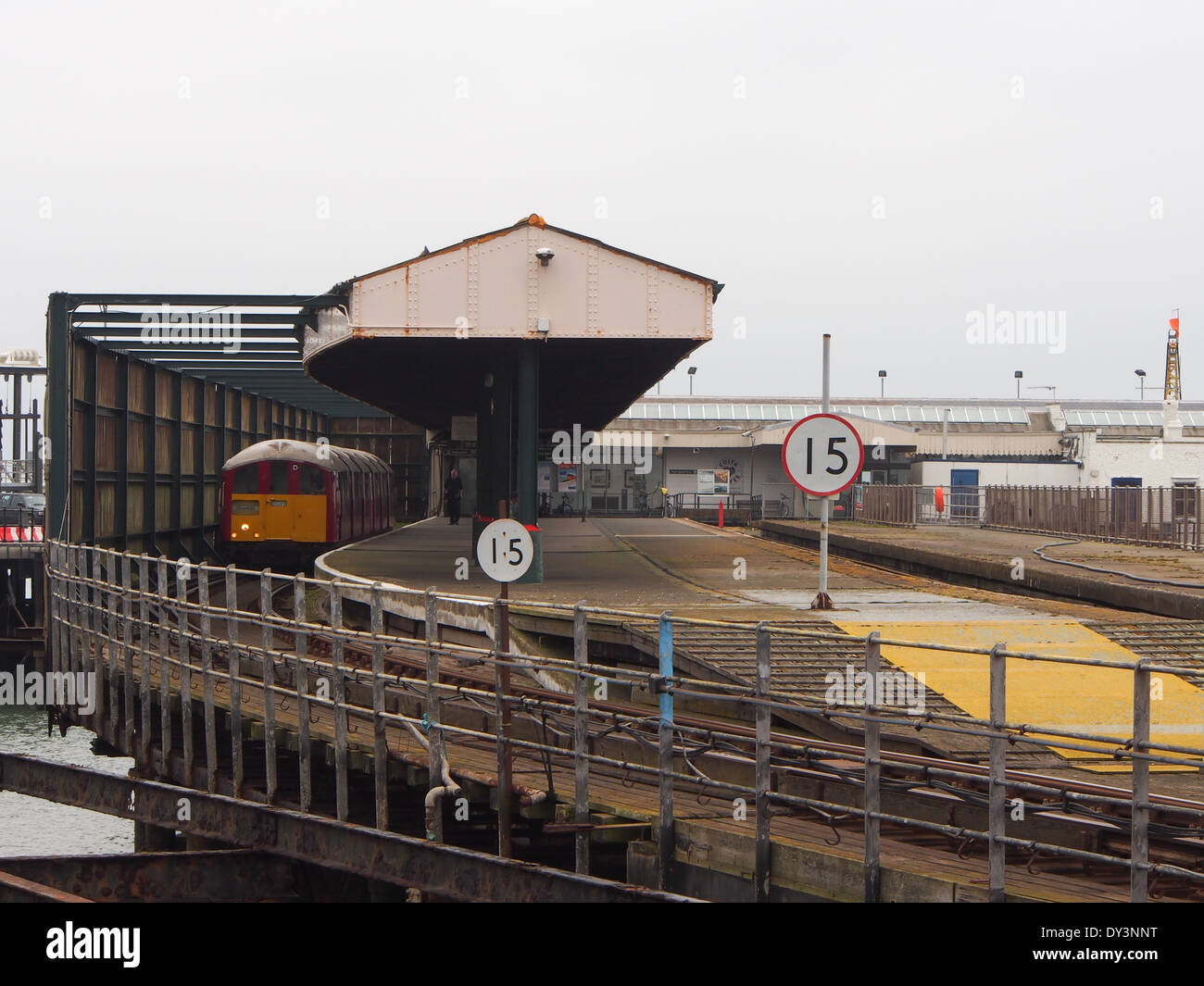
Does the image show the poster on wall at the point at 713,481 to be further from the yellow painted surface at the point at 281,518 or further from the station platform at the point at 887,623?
the station platform at the point at 887,623

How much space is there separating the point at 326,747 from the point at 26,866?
2327 mm

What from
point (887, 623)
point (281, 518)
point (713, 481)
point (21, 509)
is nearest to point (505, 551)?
point (887, 623)

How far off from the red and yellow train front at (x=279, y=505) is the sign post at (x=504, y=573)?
865 inches

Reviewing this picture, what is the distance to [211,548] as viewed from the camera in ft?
109

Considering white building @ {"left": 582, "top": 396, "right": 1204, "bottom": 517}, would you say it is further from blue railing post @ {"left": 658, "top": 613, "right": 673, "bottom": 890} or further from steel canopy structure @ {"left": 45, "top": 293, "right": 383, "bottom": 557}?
blue railing post @ {"left": 658, "top": 613, "right": 673, "bottom": 890}

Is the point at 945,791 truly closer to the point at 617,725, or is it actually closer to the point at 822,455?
the point at 617,725

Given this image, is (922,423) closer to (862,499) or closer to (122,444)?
(862,499)

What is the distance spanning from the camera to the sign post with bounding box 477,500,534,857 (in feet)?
26.7

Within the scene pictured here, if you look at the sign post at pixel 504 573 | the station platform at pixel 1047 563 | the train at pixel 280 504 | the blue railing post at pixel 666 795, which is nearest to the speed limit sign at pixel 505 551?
the sign post at pixel 504 573

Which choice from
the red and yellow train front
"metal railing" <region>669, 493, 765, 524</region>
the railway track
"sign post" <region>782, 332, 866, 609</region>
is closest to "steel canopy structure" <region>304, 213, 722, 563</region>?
"sign post" <region>782, 332, 866, 609</region>

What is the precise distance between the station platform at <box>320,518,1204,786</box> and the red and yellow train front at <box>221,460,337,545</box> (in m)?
5.56

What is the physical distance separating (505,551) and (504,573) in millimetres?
142
